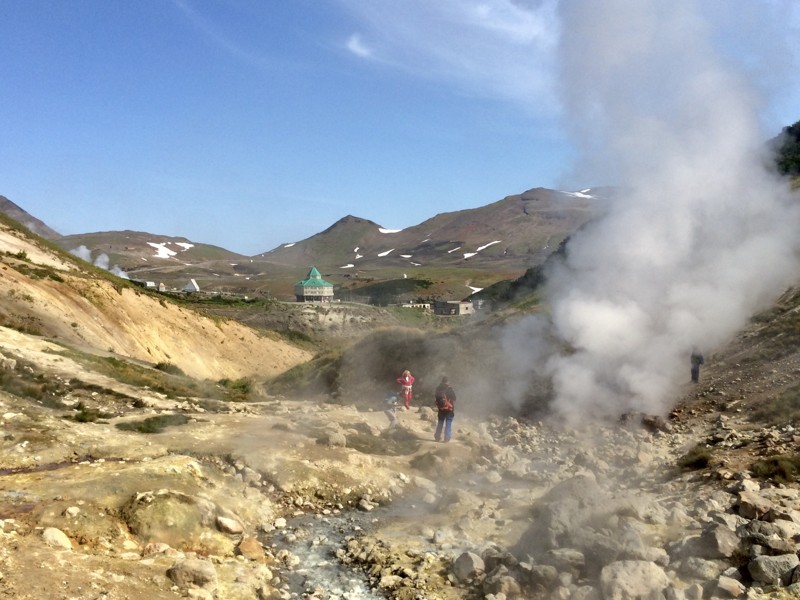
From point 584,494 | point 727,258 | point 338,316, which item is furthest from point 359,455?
point 338,316

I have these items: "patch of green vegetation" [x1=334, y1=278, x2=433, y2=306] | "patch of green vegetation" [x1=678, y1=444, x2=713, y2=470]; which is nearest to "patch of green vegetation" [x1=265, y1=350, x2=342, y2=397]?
"patch of green vegetation" [x1=678, y1=444, x2=713, y2=470]

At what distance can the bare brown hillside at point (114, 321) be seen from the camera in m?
24.2

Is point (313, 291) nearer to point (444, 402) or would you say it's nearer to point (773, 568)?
point (444, 402)

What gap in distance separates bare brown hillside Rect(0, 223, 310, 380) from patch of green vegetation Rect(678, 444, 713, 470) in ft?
66.0

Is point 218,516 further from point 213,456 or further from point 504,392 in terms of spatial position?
point 504,392

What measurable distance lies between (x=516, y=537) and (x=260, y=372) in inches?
1248

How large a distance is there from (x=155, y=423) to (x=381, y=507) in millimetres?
5833

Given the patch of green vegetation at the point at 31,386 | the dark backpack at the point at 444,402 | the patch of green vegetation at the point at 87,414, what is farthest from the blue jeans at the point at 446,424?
the patch of green vegetation at the point at 31,386

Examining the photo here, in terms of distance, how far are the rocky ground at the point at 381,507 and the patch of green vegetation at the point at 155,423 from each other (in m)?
0.12

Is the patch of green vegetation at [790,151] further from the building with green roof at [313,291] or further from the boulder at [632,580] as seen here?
the building with green roof at [313,291]

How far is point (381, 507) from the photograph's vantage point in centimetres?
1067

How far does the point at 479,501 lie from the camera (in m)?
10.4

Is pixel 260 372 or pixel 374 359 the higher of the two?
pixel 374 359

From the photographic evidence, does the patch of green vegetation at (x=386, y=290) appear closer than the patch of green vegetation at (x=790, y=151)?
No
